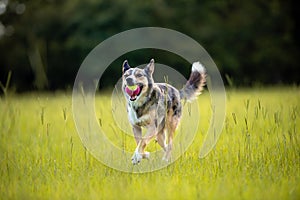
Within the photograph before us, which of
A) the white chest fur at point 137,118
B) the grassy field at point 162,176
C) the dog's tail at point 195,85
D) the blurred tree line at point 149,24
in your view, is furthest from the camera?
the blurred tree line at point 149,24

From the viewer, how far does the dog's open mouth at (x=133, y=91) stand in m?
5.35

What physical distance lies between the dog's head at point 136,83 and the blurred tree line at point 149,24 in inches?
861

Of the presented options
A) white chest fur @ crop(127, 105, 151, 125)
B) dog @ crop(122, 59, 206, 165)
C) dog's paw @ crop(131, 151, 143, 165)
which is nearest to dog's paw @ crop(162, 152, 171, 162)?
dog @ crop(122, 59, 206, 165)

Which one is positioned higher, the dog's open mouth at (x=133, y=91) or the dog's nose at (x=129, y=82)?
the dog's nose at (x=129, y=82)

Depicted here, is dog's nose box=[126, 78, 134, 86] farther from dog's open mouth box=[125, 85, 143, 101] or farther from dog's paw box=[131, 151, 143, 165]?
dog's paw box=[131, 151, 143, 165]

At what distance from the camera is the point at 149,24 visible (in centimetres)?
2812

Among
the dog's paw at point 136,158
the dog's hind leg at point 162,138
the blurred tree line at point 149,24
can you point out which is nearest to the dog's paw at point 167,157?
the dog's hind leg at point 162,138

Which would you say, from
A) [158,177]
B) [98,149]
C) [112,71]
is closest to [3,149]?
[98,149]

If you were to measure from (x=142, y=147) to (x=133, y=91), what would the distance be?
76cm

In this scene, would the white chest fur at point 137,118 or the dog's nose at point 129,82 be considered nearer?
the dog's nose at point 129,82

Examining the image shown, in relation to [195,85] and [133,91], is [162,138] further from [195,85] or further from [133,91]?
[195,85]

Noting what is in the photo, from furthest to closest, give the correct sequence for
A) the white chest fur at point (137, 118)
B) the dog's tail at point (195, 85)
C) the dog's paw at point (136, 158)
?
the dog's tail at point (195, 85), the white chest fur at point (137, 118), the dog's paw at point (136, 158)

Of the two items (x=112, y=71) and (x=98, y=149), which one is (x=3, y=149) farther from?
(x=112, y=71)

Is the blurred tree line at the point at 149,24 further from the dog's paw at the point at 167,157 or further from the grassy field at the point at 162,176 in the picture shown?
the grassy field at the point at 162,176
